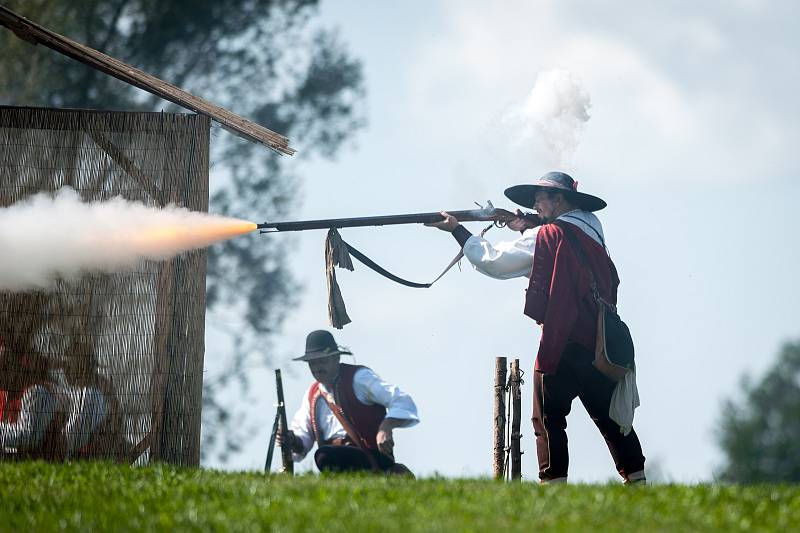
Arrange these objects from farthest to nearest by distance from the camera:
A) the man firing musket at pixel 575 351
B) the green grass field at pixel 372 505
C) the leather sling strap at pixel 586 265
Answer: the leather sling strap at pixel 586 265, the man firing musket at pixel 575 351, the green grass field at pixel 372 505

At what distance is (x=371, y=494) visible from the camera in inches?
287

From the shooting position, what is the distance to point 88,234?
10.9m

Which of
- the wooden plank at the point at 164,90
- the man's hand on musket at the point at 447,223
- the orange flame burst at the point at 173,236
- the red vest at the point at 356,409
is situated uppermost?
the wooden plank at the point at 164,90

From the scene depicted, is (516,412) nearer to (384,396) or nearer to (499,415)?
(499,415)

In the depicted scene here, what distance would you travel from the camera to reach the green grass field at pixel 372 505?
6.49 m

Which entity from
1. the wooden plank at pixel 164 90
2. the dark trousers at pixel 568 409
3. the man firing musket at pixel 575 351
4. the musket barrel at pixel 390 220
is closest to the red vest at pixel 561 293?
the man firing musket at pixel 575 351

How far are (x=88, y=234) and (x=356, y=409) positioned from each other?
8.93 feet

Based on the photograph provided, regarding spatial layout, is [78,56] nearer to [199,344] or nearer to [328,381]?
[199,344]

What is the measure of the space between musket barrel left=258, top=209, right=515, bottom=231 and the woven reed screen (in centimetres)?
77

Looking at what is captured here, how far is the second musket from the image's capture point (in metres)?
10.4

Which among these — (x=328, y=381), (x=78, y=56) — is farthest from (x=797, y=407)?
(x=78, y=56)

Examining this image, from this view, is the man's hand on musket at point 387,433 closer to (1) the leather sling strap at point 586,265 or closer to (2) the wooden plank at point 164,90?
(1) the leather sling strap at point 586,265

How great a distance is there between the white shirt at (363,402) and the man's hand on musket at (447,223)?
1.26 meters

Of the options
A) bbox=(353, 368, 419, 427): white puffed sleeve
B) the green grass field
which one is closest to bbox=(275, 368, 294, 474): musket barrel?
bbox=(353, 368, 419, 427): white puffed sleeve
